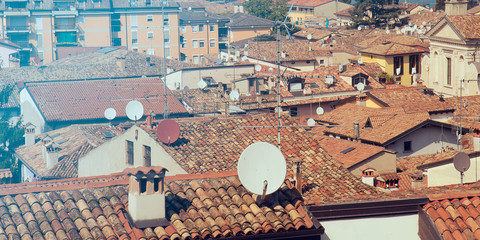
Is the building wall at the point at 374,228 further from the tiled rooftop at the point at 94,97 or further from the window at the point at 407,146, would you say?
the tiled rooftop at the point at 94,97

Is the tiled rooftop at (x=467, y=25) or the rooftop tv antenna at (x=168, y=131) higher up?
the tiled rooftop at (x=467, y=25)

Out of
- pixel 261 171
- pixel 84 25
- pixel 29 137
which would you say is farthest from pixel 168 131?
pixel 84 25

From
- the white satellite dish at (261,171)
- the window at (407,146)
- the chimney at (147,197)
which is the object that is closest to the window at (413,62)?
the window at (407,146)

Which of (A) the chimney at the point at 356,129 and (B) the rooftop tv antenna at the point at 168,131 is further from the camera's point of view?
(A) the chimney at the point at 356,129

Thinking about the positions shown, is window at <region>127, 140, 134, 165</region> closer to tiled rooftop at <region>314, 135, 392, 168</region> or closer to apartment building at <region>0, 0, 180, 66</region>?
tiled rooftop at <region>314, 135, 392, 168</region>

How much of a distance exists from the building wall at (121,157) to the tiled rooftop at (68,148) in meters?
2.62

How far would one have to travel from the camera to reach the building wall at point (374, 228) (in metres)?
11.0

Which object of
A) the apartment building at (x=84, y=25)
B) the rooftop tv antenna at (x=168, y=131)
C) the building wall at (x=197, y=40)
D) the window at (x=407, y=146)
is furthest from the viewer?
the building wall at (x=197, y=40)

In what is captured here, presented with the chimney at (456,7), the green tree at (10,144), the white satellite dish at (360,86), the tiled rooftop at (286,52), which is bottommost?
the green tree at (10,144)

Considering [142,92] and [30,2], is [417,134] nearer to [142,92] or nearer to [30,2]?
[142,92]

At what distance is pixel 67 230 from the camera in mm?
10219

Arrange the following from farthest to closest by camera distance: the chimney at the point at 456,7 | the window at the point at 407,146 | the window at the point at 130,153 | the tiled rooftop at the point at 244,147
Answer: the chimney at the point at 456,7, the window at the point at 407,146, the window at the point at 130,153, the tiled rooftop at the point at 244,147

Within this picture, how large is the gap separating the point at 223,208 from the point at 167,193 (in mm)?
857

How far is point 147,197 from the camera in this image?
33.8 ft
